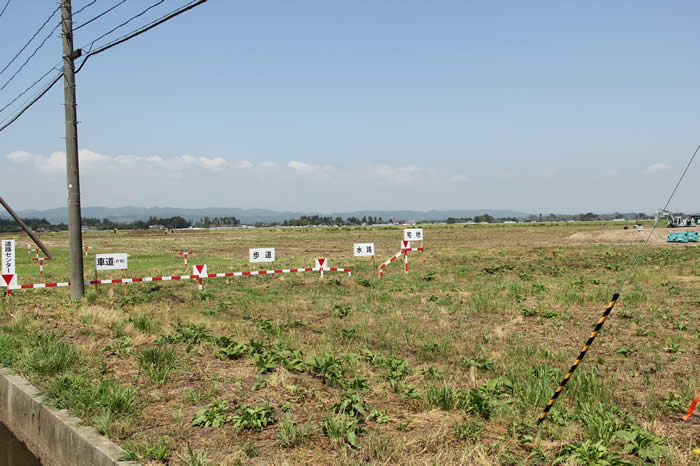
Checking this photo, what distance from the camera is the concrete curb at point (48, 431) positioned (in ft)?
16.9

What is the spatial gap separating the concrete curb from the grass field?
0.56ft

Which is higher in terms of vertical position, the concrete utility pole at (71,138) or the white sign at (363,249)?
the concrete utility pole at (71,138)

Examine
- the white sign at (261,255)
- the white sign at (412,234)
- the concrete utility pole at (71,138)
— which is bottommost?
the white sign at (261,255)

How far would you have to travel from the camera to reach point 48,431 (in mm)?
6191

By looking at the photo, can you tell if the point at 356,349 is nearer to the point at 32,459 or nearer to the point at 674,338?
the point at 32,459

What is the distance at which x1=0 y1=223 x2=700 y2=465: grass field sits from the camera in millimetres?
5066

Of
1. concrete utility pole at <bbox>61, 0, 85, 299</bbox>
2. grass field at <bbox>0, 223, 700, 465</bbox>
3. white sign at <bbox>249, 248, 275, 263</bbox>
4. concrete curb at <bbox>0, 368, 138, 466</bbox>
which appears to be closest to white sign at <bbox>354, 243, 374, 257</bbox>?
white sign at <bbox>249, 248, 275, 263</bbox>

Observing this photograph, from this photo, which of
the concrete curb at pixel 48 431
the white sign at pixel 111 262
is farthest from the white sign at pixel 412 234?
the concrete curb at pixel 48 431

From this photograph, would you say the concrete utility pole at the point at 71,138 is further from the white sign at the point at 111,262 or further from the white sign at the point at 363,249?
the white sign at the point at 363,249

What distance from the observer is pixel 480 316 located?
1302cm

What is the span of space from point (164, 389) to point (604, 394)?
574cm

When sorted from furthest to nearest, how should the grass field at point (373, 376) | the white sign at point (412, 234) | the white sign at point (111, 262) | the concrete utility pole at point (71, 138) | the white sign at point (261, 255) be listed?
the white sign at point (412, 234) → the white sign at point (261, 255) → the white sign at point (111, 262) → the concrete utility pole at point (71, 138) → the grass field at point (373, 376)

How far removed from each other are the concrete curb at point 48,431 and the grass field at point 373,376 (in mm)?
170

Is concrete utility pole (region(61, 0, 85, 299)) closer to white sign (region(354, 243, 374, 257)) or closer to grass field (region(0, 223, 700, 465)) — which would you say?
grass field (region(0, 223, 700, 465))
